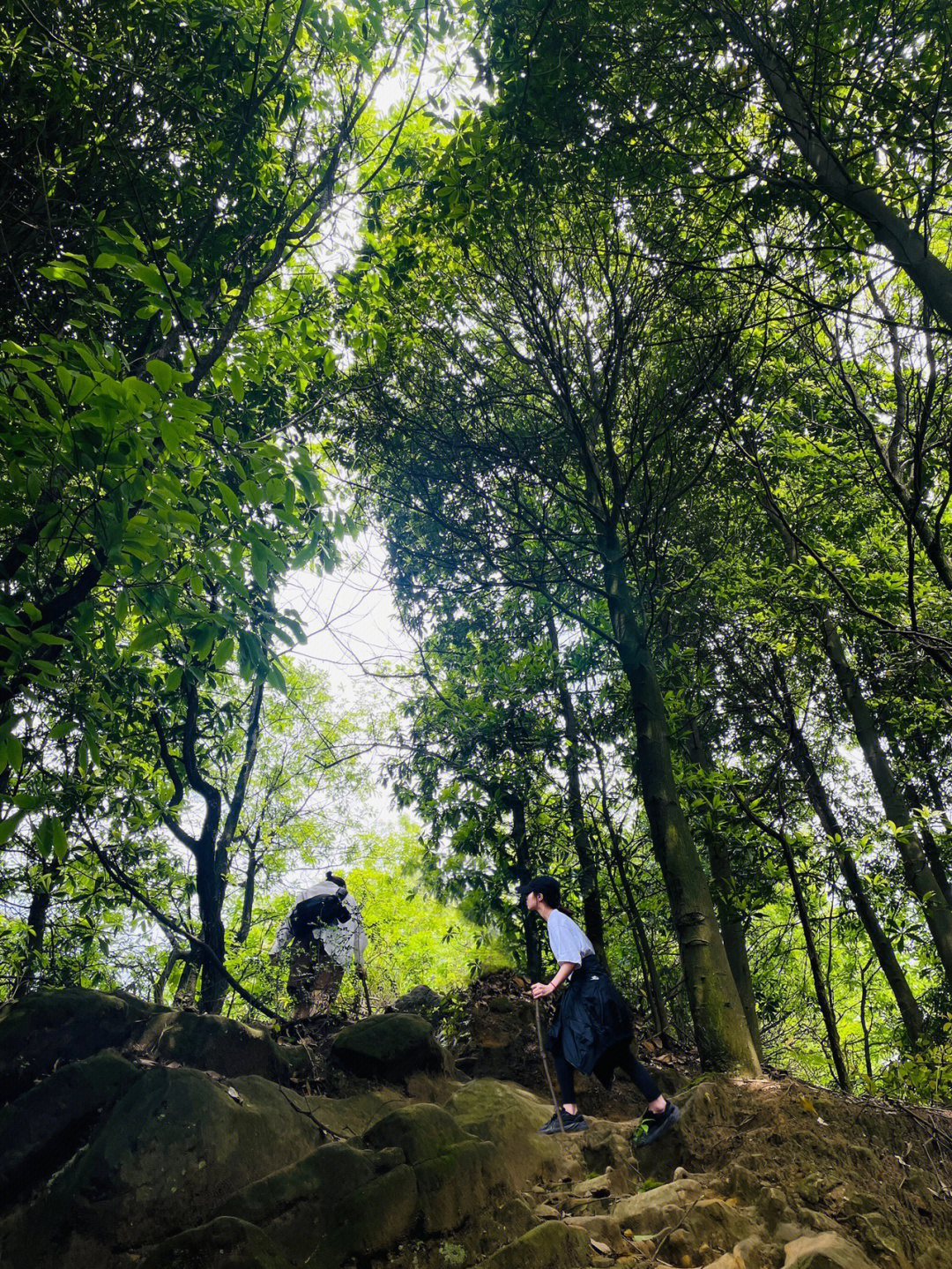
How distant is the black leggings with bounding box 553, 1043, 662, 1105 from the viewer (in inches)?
185

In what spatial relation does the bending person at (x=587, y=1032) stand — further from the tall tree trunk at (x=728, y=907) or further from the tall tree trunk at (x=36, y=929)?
the tall tree trunk at (x=36, y=929)

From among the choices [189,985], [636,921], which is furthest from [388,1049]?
[189,985]

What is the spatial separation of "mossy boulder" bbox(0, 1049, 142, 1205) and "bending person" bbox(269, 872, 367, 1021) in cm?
449

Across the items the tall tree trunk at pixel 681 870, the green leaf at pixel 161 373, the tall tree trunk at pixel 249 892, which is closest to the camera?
the green leaf at pixel 161 373

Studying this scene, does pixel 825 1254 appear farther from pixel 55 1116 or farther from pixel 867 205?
pixel 867 205

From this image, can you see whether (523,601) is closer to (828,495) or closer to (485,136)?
(828,495)

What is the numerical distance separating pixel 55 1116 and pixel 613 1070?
379 centimetres

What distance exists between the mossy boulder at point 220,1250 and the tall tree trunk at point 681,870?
3.57 meters

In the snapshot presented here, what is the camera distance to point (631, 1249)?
3.25m

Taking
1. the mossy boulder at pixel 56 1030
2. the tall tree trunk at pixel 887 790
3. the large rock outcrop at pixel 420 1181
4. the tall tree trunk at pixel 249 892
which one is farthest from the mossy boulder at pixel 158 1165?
the tall tree trunk at pixel 249 892

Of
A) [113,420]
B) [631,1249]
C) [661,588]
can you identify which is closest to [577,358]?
[661,588]

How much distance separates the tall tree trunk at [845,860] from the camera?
22.7ft

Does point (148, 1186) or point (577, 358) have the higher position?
point (577, 358)

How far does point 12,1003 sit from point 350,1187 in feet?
9.59
